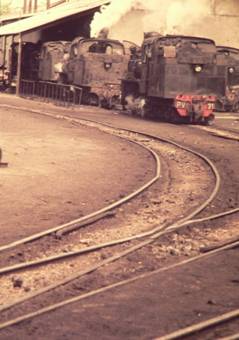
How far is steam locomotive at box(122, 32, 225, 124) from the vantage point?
821 inches

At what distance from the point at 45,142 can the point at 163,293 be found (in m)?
10.5

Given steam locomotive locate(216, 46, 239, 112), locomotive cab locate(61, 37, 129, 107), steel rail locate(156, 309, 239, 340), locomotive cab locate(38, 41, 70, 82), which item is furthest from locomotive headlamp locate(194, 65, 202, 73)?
steel rail locate(156, 309, 239, 340)

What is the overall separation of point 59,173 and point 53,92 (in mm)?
18569

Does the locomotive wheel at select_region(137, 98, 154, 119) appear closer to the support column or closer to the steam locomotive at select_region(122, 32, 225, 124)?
the steam locomotive at select_region(122, 32, 225, 124)

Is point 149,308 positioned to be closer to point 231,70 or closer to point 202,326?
point 202,326

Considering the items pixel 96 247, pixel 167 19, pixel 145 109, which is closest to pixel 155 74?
pixel 145 109

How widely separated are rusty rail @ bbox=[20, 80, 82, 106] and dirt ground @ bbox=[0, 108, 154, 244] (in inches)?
356

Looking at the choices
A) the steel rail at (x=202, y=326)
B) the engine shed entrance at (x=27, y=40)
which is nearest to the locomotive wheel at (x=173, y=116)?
the engine shed entrance at (x=27, y=40)

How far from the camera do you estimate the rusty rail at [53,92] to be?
2805 cm

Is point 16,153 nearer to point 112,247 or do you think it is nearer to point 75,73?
point 112,247

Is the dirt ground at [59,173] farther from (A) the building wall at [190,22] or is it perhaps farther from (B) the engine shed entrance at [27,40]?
(A) the building wall at [190,22]

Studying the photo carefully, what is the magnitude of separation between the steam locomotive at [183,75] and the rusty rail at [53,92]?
21.9 feet

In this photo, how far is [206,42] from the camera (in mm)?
21562

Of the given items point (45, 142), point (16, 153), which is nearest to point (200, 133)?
point (45, 142)
